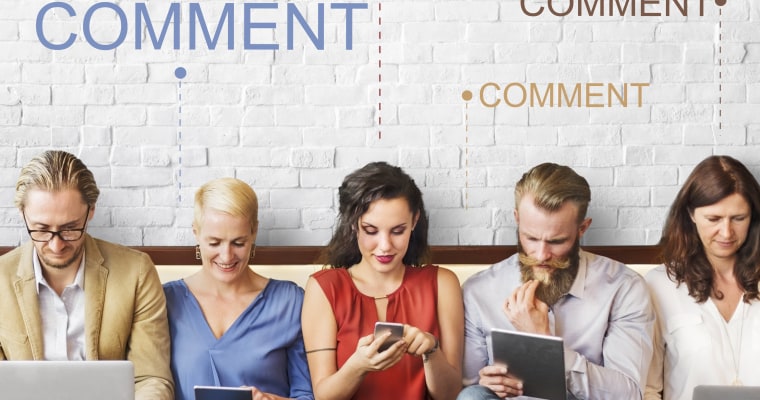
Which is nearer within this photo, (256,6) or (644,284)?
(644,284)

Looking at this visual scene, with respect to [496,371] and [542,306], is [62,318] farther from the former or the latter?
[542,306]

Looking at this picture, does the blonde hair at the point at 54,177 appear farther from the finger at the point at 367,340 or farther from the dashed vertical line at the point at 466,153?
the dashed vertical line at the point at 466,153

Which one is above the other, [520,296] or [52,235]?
[52,235]

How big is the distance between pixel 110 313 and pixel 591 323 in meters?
1.46

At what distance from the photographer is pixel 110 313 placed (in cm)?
269

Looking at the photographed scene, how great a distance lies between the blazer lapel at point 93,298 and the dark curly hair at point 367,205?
73cm

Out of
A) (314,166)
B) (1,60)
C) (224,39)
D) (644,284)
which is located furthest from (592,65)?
(1,60)

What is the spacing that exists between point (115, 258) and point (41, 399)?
26.2 inches

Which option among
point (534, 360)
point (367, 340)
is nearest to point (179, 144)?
point (367, 340)

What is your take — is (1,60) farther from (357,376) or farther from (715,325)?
(715,325)

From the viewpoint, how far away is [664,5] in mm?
3139

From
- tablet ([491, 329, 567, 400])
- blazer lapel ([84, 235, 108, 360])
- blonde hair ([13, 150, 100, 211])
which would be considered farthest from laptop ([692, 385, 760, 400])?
blonde hair ([13, 150, 100, 211])

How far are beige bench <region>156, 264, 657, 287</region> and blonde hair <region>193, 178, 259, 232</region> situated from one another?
265 mm

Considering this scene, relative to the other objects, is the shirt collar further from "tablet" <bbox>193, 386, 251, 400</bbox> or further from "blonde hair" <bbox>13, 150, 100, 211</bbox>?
"tablet" <bbox>193, 386, 251, 400</bbox>
